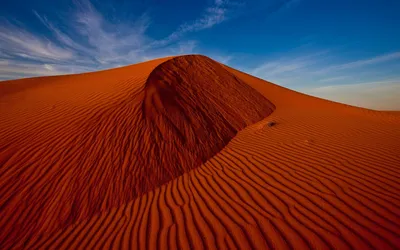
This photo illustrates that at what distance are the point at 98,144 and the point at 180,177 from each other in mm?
2231

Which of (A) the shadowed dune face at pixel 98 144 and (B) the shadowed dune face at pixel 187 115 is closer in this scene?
(A) the shadowed dune face at pixel 98 144

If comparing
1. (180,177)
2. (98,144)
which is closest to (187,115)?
(180,177)

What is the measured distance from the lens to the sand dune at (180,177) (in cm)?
268

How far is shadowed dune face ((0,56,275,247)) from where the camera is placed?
349cm

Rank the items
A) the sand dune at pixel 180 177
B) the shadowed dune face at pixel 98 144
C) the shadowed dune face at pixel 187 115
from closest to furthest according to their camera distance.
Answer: the sand dune at pixel 180 177, the shadowed dune face at pixel 98 144, the shadowed dune face at pixel 187 115

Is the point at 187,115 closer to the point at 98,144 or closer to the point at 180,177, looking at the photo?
the point at 180,177

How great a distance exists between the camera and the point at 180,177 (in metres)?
4.53

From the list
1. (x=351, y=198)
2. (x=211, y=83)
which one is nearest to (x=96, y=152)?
(x=351, y=198)

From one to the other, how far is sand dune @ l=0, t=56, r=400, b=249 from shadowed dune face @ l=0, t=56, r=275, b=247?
26 mm

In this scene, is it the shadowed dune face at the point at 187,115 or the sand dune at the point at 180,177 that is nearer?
the sand dune at the point at 180,177

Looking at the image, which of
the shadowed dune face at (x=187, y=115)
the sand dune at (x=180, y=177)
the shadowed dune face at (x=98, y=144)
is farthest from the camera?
the shadowed dune face at (x=187, y=115)

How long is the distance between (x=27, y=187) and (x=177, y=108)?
14.2ft

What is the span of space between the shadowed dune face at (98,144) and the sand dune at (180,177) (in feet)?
0.09

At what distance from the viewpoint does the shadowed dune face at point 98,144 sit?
3488mm
